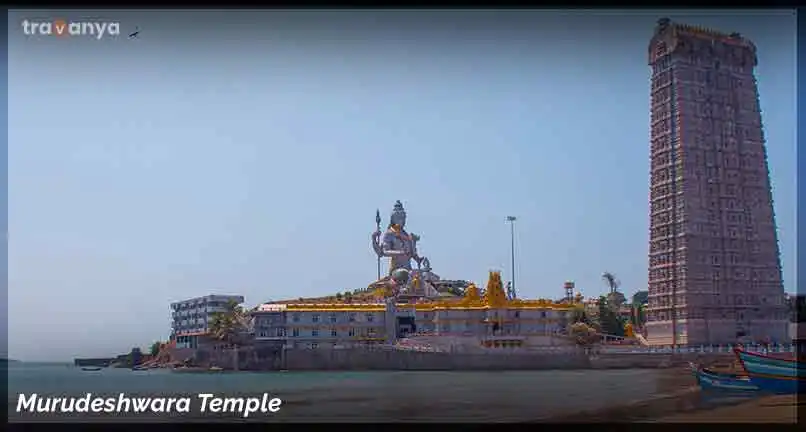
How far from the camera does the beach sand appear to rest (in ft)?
31.2

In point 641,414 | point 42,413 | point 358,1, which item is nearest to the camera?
point 358,1

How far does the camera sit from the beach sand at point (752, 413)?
9.50 meters

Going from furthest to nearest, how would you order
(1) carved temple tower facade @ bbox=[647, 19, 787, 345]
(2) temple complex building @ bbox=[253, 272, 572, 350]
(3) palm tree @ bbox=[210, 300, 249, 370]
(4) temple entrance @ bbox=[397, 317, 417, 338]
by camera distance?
(4) temple entrance @ bbox=[397, 317, 417, 338]
(2) temple complex building @ bbox=[253, 272, 572, 350]
(3) palm tree @ bbox=[210, 300, 249, 370]
(1) carved temple tower facade @ bbox=[647, 19, 787, 345]

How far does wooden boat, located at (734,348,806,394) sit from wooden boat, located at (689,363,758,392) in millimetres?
175

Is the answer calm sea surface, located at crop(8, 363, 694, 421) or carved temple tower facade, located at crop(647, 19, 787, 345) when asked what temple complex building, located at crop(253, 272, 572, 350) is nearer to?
carved temple tower facade, located at crop(647, 19, 787, 345)

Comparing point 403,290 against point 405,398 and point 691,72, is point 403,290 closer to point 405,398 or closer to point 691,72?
point 691,72

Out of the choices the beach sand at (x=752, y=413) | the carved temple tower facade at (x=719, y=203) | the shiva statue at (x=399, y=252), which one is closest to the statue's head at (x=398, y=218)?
the shiva statue at (x=399, y=252)

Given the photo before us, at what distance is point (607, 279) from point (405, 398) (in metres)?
31.5

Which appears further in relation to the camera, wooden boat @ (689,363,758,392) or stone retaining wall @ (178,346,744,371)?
stone retaining wall @ (178,346,744,371)

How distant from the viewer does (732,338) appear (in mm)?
28250

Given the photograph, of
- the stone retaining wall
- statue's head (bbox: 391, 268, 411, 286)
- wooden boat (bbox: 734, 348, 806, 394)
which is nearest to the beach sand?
wooden boat (bbox: 734, 348, 806, 394)

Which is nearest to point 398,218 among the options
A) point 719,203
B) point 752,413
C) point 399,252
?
point 399,252

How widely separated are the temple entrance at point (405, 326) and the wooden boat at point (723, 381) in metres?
18.0
